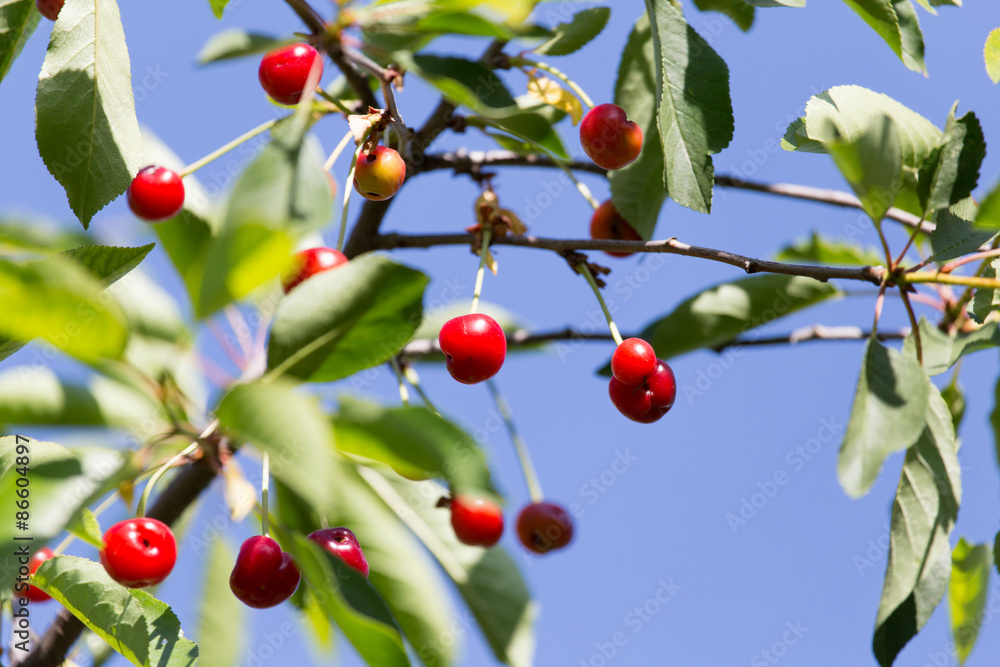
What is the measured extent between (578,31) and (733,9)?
1.41 feet

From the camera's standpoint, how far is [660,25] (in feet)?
4.54

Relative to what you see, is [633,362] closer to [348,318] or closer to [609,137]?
[609,137]

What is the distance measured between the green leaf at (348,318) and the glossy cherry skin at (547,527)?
3.70 ft

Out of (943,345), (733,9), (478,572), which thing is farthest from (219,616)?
(733,9)

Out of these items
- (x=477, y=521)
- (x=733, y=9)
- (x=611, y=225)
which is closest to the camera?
(x=477, y=521)

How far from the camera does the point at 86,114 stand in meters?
1.44

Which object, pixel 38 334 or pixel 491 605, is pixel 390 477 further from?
pixel 38 334

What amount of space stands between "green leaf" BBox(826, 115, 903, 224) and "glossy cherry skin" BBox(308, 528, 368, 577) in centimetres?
101

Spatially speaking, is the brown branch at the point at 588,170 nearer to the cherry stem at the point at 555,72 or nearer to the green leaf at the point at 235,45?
the cherry stem at the point at 555,72

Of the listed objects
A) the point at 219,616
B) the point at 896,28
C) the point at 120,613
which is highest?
the point at 896,28

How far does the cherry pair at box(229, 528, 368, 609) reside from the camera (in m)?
1.29

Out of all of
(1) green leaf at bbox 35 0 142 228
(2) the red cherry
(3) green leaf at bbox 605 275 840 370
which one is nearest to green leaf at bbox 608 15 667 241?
(3) green leaf at bbox 605 275 840 370

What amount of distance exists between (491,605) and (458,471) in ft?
3.35

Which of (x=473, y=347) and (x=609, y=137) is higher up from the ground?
(x=609, y=137)
